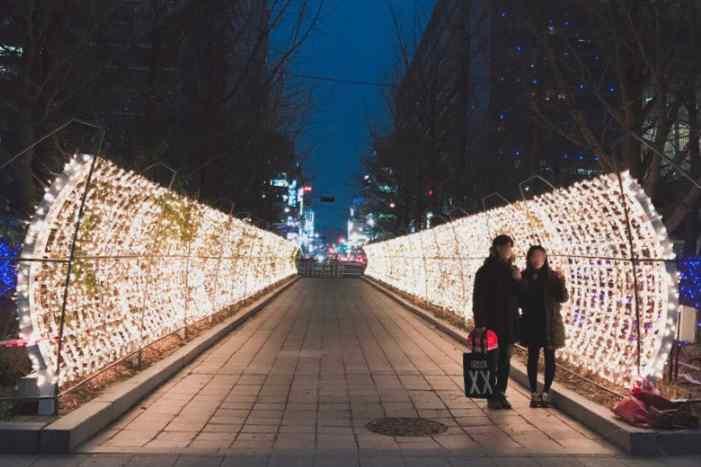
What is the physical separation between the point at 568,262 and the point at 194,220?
6.77m

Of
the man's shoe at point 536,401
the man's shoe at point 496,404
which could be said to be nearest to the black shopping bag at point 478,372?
the man's shoe at point 496,404

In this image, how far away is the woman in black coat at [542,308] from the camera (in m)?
7.96

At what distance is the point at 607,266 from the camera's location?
8805 millimetres

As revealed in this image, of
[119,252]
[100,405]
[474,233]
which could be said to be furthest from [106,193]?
[474,233]

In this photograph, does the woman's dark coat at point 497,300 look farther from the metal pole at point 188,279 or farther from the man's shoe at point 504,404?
the metal pole at point 188,279

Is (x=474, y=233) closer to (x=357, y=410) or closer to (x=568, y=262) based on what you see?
(x=568, y=262)

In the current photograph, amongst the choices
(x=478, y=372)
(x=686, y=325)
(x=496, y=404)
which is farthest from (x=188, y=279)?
(x=686, y=325)

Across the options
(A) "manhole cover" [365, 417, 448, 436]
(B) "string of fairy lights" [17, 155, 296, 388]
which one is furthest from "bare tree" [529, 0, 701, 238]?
(B) "string of fairy lights" [17, 155, 296, 388]

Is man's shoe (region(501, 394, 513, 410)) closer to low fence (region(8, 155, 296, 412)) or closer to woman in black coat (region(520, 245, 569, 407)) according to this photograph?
woman in black coat (region(520, 245, 569, 407))

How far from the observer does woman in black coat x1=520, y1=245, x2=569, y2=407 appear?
313 inches

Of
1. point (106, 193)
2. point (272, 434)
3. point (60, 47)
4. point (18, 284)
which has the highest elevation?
point (60, 47)

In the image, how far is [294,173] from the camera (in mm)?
53625

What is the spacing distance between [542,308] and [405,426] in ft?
6.20

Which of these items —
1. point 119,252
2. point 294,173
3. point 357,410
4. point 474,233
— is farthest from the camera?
point 294,173
